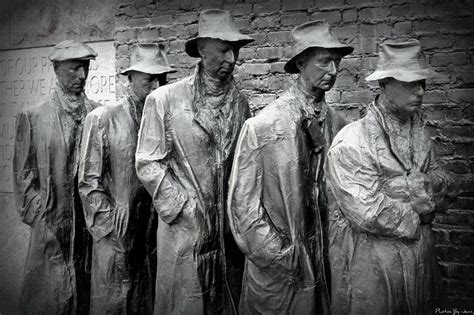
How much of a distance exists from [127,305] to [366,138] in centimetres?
248

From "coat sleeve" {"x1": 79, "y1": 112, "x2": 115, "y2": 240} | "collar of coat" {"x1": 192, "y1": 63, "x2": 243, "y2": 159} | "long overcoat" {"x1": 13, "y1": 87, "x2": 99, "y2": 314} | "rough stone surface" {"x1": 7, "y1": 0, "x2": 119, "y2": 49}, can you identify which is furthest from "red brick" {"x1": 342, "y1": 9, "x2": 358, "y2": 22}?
"rough stone surface" {"x1": 7, "y1": 0, "x2": 119, "y2": 49}

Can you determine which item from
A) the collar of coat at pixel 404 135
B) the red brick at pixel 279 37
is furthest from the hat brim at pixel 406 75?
the red brick at pixel 279 37

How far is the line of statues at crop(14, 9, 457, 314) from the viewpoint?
3734mm

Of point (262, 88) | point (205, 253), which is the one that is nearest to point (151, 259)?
point (205, 253)

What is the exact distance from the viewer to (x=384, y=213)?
11.9ft

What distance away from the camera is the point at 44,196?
5.53 m

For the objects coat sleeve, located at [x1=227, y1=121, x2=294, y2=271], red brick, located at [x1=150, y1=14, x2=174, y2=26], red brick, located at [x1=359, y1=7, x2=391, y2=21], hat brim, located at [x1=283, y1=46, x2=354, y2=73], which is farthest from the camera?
red brick, located at [x1=150, y1=14, x2=174, y2=26]

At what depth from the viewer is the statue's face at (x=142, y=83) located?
5.25 metres

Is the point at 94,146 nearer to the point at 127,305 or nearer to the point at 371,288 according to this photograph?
the point at 127,305

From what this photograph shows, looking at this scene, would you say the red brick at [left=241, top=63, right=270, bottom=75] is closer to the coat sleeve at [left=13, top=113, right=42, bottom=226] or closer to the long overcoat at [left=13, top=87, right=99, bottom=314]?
the long overcoat at [left=13, top=87, right=99, bottom=314]

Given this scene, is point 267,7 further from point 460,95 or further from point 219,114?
point 460,95

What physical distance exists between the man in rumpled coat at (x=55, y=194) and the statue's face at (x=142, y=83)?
579mm

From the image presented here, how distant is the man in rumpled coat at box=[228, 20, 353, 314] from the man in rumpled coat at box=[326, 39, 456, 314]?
1.24 ft

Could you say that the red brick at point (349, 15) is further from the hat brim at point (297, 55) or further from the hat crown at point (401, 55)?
the hat crown at point (401, 55)
